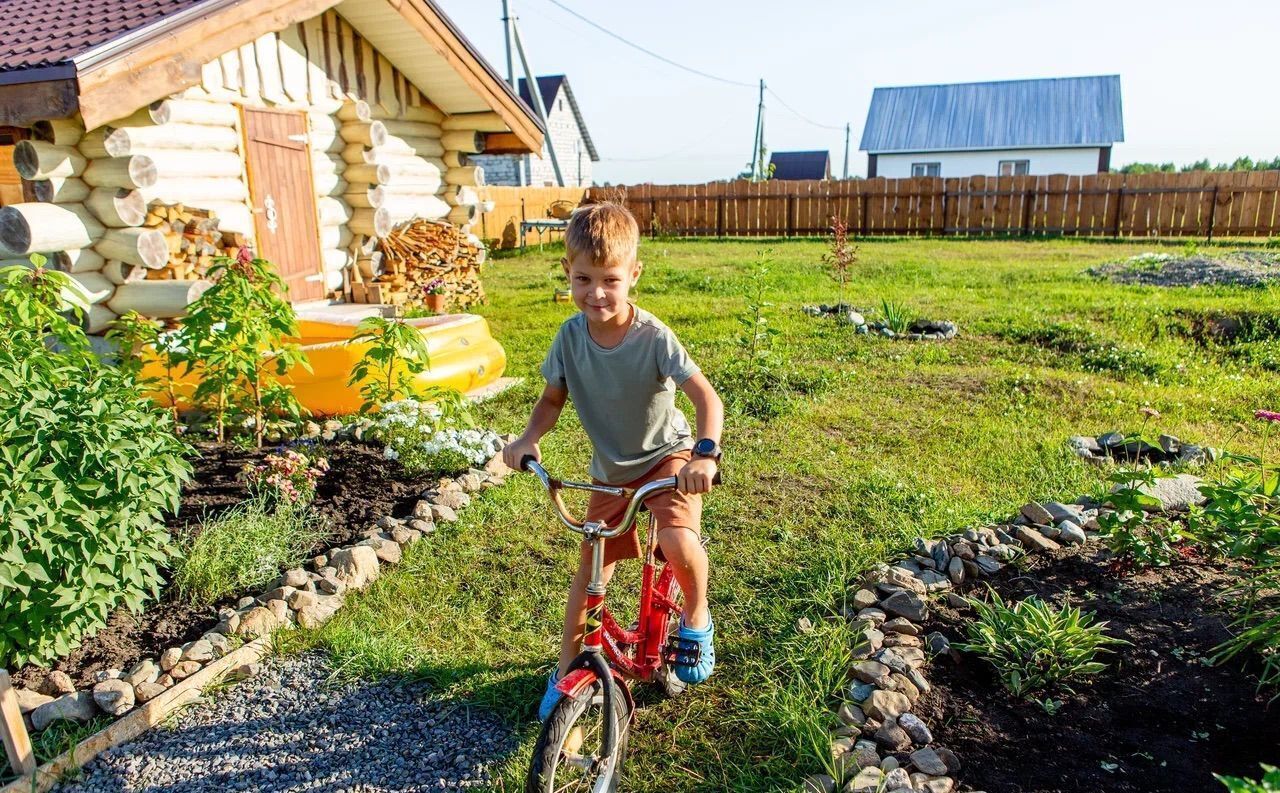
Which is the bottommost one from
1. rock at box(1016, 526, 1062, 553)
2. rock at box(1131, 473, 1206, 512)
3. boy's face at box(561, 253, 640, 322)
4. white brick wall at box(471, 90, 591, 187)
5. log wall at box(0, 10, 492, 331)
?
rock at box(1016, 526, 1062, 553)

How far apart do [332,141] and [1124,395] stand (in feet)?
27.2

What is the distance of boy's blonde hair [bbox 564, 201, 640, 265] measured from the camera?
2455 mm

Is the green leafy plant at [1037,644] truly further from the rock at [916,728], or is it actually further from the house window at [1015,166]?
the house window at [1015,166]

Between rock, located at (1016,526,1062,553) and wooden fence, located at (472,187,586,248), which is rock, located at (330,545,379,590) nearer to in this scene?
rock, located at (1016,526,1062,553)

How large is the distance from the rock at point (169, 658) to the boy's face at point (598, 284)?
85.8 inches

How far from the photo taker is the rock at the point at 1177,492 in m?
4.05

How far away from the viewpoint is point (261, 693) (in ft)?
10.4

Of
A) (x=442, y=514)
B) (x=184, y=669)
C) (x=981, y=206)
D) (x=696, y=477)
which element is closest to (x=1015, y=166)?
(x=981, y=206)

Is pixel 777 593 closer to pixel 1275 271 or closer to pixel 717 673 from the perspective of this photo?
pixel 717 673

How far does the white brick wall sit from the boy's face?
104 ft

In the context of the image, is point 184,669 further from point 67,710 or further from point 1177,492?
point 1177,492

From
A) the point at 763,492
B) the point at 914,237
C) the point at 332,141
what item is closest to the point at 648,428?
the point at 763,492

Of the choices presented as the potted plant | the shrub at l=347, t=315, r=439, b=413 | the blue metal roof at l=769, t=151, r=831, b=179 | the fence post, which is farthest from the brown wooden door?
the blue metal roof at l=769, t=151, r=831, b=179

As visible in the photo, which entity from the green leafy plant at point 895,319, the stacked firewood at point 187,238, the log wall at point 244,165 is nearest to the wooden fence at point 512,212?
the log wall at point 244,165
